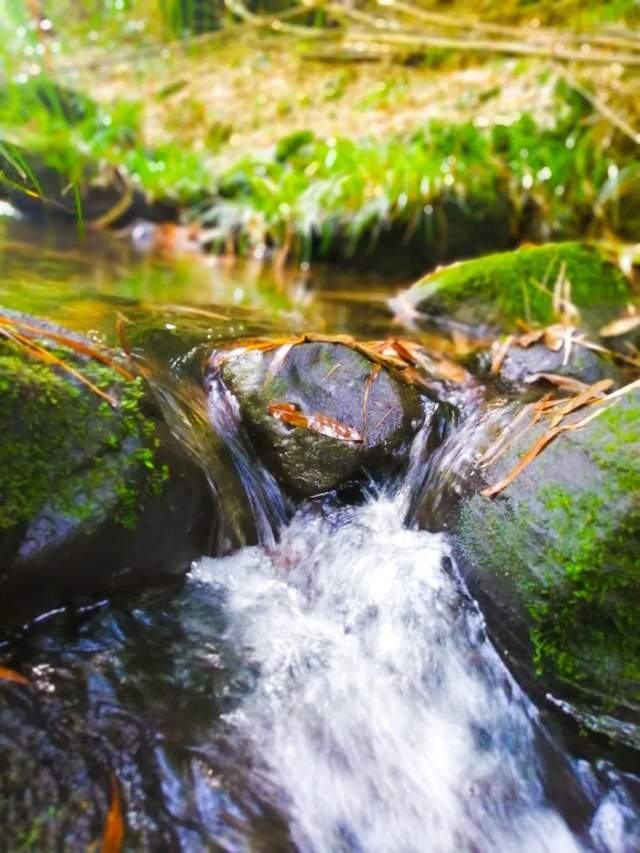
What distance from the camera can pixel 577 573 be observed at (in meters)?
1.43

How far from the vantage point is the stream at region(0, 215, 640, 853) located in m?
1.21

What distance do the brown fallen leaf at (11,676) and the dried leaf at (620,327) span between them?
10.7 feet

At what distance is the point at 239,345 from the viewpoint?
239cm

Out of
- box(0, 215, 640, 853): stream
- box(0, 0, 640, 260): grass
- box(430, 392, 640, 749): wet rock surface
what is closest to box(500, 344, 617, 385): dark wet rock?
box(0, 215, 640, 853): stream

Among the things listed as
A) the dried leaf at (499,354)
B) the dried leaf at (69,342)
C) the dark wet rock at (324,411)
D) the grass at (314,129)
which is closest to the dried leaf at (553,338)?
the dried leaf at (499,354)

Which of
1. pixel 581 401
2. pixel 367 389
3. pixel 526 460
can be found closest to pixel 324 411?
pixel 367 389

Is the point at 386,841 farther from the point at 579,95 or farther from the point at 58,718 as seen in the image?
the point at 579,95

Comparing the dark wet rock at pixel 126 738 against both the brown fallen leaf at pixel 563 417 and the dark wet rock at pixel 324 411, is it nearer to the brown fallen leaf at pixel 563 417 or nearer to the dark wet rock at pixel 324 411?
the dark wet rock at pixel 324 411

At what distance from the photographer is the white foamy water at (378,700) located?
128 centimetres

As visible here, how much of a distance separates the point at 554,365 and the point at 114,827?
2.40m

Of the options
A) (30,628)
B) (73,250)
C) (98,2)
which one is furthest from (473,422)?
(98,2)

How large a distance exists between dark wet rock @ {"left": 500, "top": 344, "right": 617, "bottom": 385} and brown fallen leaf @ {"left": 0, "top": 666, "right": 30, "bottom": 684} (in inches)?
87.2

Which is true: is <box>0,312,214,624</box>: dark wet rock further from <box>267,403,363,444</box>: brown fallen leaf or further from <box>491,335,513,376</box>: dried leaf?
<box>491,335,513,376</box>: dried leaf

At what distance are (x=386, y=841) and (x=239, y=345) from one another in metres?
1.69
